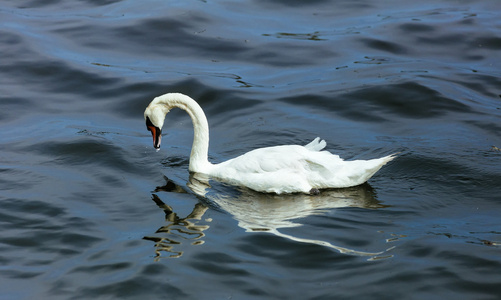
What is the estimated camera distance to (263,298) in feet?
23.7

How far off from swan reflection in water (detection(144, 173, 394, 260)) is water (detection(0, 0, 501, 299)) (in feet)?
0.11

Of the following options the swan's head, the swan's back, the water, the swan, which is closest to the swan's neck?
the swan's head

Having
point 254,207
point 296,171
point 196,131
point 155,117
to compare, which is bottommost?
point 254,207

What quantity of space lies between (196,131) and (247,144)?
1.22 meters

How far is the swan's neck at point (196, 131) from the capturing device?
10797mm

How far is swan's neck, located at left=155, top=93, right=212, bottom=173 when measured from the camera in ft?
35.4

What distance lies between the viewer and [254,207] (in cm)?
943

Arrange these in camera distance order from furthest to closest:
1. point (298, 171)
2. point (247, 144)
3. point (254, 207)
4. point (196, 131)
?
point (247, 144) → point (196, 131) → point (298, 171) → point (254, 207)

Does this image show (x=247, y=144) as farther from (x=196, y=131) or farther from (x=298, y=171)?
(x=298, y=171)

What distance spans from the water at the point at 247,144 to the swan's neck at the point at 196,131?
14.0 inches

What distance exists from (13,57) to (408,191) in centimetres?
1013

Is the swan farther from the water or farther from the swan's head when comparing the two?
the swan's head

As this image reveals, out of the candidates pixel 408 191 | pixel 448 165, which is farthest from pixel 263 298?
pixel 448 165

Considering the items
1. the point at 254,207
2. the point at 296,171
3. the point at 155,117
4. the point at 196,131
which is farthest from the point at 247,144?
the point at 254,207
